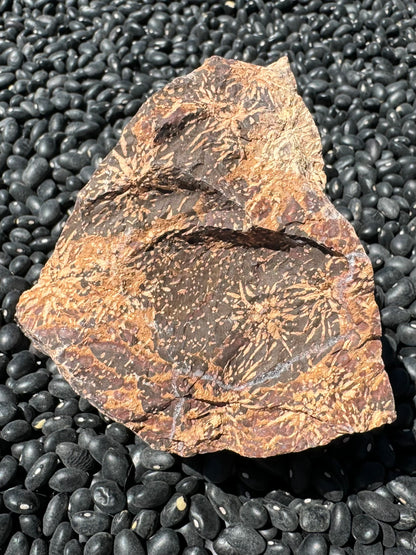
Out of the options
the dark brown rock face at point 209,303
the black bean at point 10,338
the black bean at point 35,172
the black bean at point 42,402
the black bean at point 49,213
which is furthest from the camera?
the black bean at point 35,172

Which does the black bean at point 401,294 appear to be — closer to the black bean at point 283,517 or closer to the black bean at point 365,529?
the black bean at point 365,529

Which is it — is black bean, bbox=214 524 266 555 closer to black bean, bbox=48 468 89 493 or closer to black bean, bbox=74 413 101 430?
black bean, bbox=48 468 89 493

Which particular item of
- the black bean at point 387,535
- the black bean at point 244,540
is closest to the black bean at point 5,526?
the black bean at point 244,540

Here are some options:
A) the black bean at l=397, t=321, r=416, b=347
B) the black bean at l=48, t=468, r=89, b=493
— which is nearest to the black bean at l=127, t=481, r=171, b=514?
the black bean at l=48, t=468, r=89, b=493

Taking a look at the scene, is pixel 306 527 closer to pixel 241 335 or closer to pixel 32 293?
pixel 241 335

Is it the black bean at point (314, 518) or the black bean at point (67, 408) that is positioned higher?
the black bean at point (67, 408)

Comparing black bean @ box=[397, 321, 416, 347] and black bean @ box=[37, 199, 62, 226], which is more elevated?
black bean @ box=[37, 199, 62, 226]

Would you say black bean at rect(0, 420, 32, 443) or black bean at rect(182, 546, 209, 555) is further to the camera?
black bean at rect(0, 420, 32, 443)

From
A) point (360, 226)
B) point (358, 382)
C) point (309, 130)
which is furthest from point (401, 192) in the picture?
point (358, 382)
